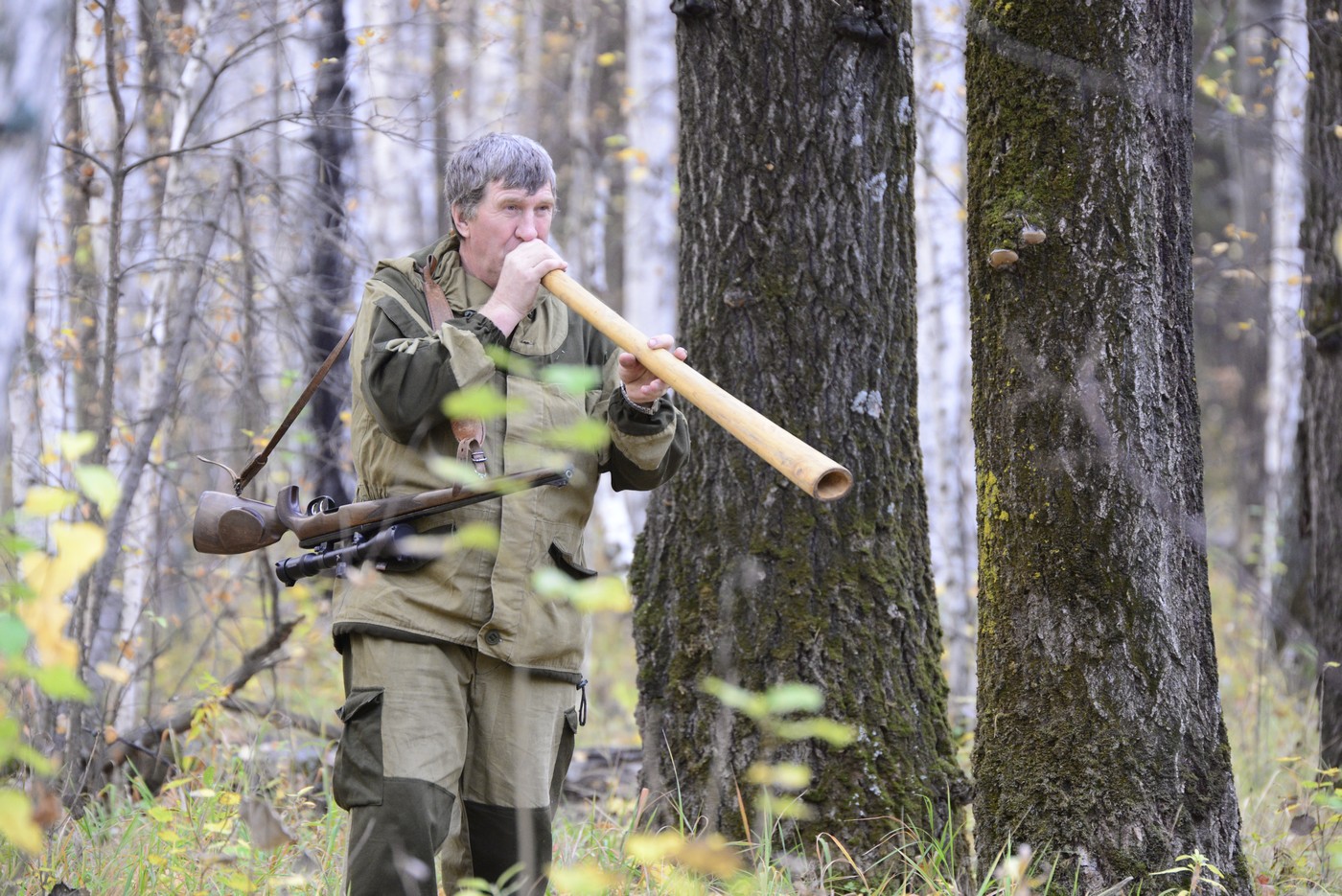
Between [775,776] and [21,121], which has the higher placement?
[21,121]

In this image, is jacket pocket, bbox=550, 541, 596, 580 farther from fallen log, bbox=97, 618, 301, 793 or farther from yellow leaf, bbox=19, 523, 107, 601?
fallen log, bbox=97, 618, 301, 793

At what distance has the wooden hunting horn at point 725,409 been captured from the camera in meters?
2.13

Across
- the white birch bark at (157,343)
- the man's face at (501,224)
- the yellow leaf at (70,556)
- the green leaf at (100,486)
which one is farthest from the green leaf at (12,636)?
the white birch bark at (157,343)

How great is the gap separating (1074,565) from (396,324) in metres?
1.63

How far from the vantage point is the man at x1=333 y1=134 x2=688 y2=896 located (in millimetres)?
2531

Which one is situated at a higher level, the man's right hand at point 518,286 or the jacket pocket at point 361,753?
the man's right hand at point 518,286

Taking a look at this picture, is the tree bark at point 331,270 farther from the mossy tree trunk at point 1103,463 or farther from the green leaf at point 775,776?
the mossy tree trunk at point 1103,463

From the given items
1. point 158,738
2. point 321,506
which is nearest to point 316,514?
point 321,506

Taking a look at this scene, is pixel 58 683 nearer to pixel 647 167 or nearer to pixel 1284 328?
pixel 647 167

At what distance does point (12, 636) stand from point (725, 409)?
1.34 meters

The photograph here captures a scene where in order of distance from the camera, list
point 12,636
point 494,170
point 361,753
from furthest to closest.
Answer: point 494,170 → point 361,753 → point 12,636

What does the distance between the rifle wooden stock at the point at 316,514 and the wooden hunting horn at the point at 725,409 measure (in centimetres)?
32

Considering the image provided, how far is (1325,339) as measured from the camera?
17.1 ft

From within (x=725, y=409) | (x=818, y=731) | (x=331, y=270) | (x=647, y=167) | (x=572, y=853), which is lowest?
(x=572, y=853)
